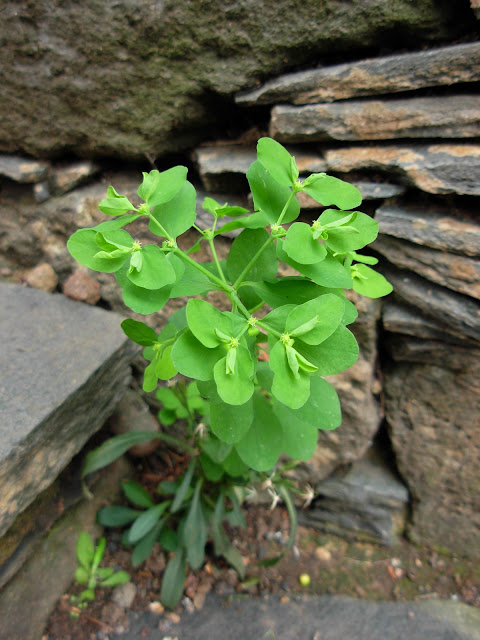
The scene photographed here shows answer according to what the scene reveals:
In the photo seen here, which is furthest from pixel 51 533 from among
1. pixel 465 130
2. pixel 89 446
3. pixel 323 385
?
pixel 465 130

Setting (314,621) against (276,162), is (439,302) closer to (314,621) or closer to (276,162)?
(276,162)

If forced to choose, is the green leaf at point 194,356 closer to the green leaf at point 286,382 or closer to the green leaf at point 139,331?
the green leaf at point 286,382

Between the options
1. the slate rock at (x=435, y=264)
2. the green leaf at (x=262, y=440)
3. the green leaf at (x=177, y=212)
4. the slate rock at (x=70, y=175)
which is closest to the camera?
the green leaf at (x=177, y=212)

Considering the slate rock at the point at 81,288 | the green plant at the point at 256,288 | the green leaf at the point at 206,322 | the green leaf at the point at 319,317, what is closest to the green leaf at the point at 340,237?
the green plant at the point at 256,288

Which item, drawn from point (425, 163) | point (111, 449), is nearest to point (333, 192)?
point (425, 163)

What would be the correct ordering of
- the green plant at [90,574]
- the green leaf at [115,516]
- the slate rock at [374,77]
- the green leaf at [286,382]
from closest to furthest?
1. the green leaf at [286,382]
2. the slate rock at [374,77]
3. the green plant at [90,574]
4. the green leaf at [115,516]

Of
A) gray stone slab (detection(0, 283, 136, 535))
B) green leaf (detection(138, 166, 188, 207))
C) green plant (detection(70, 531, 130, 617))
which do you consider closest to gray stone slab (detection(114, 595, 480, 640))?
green plant (detection(70, 531, 130, 617))

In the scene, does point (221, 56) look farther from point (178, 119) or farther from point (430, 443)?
point (430, 443)
